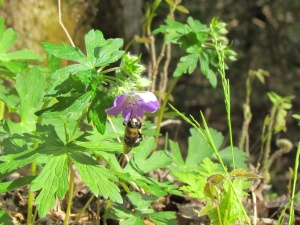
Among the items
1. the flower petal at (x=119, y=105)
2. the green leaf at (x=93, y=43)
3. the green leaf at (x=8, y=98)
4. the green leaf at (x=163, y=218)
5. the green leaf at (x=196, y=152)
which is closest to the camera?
the flower petal at (x=119, y=105)

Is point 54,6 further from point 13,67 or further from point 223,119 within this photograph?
point 223,119

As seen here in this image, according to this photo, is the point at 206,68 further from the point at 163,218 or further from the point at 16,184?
the point at 16,184

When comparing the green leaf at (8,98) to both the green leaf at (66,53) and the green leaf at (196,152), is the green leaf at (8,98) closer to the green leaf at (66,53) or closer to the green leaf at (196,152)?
the green leaf at (66,53)

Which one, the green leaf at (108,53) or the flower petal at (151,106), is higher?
the green leaf at (108,53)

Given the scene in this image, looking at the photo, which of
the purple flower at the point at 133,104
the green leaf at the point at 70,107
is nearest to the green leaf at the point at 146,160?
the purple flower at the point at 133,104

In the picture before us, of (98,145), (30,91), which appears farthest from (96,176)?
(30,91)
